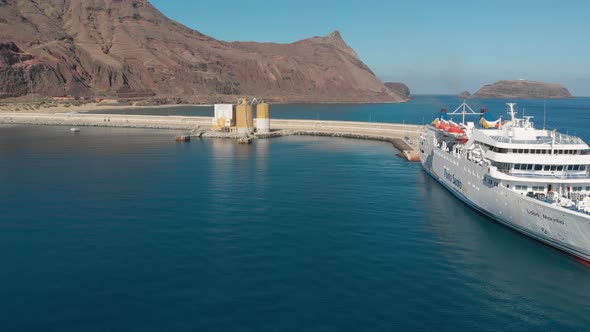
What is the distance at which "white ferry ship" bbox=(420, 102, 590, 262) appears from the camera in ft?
114

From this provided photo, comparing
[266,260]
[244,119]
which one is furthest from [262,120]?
[266,260]

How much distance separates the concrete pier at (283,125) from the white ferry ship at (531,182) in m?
33.3

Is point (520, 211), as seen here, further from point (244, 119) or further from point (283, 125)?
point (283, 125)

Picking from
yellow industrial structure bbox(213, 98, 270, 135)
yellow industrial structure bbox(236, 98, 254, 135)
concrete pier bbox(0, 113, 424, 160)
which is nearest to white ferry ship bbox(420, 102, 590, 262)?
concrete pier bbox(0, 113, 424, 160)

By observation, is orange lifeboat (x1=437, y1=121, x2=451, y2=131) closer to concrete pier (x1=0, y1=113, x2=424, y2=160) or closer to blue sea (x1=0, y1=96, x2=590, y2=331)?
blue sea (x1=0, y1=96, x2=590, y2=331)

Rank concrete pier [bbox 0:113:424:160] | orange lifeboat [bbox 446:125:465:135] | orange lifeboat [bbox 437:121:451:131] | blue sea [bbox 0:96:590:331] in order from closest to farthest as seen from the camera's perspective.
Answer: blue sea [bbox 0:96:590:331]
orange lifeboat [bbox 446:125:465:135]
orange lifeboat [bbox 437:121:451:131]
concrete pier [bbox 0:113:424:160]

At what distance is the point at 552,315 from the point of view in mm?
26750

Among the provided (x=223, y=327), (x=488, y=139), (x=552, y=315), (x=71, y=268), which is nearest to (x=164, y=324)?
(x=223, y=327)

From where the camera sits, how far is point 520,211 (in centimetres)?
3888

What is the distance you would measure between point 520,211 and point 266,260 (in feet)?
66.1

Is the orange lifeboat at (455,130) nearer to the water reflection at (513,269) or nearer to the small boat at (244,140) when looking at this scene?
the water reflection at (513,269)

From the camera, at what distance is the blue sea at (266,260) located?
26.3 metres

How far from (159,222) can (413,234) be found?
20900 mm

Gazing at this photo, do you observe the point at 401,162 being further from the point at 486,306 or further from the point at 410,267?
the point at 486,306
